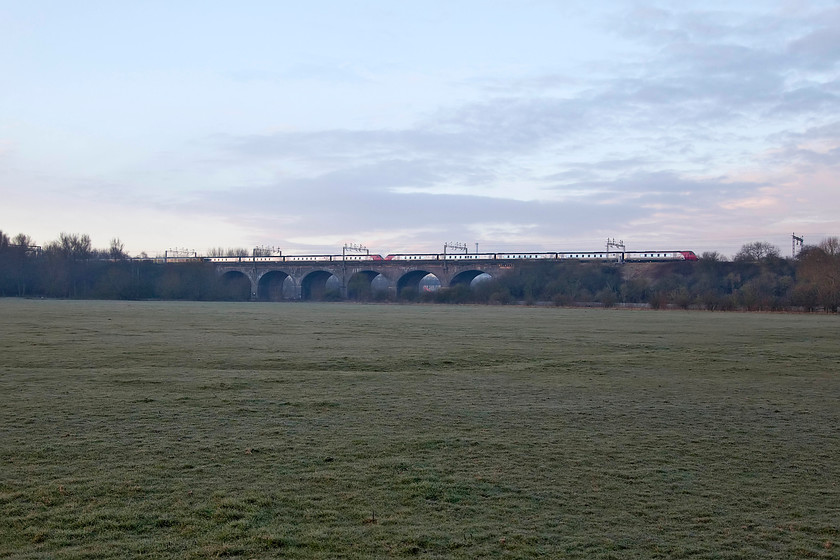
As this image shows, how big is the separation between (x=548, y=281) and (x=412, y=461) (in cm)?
8777

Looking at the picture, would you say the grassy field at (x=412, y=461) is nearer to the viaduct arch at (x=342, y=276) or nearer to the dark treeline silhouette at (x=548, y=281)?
the dark treeline silhouette at (x=548, y=281)

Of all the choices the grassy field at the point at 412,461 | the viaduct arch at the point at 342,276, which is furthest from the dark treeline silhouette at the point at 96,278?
the grassy field at the point at 412,461

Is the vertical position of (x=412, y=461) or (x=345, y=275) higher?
(x=345, y=275)

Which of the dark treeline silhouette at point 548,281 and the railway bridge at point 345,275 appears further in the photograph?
the railway bridge at point 345,275

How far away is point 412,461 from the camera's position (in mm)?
8555

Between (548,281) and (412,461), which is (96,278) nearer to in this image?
(548,281)

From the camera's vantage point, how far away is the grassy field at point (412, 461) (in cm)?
613

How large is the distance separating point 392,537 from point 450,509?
3.03ft

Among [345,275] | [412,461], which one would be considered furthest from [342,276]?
[412,461]

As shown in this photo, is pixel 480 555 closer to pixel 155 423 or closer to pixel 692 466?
pixel 692 466

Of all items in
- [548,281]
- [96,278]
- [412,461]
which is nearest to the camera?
[412,461]

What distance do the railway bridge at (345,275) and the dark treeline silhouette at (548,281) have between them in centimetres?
263

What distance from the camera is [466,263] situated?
4178 inches

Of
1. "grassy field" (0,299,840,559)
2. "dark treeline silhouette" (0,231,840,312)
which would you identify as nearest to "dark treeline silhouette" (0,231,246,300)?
"dark treeline silhouette" (0,231,840,312)
